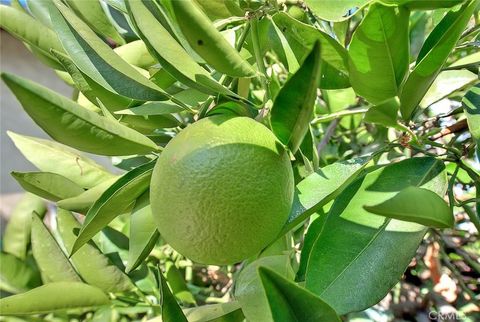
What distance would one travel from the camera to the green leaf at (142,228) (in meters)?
0.59

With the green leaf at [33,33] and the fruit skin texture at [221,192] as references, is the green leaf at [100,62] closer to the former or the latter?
the fruit skin texture at [221,192]

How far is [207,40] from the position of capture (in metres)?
0.42

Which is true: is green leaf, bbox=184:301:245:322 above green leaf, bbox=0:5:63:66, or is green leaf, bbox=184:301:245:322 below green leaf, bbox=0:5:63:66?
below

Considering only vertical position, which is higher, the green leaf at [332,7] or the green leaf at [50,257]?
the green leaf at [332,7]

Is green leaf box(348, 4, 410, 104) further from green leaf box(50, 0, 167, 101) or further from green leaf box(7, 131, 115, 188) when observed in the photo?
green leaf box(7, 131, 115, 188)

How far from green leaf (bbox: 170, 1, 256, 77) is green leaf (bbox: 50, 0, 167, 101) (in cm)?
10

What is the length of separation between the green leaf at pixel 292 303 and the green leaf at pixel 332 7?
317 mm

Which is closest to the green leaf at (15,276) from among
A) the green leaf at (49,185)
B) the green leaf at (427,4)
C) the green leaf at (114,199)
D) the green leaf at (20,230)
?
the green leaf at (20,230)

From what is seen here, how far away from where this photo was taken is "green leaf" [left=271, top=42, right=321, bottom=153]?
38 centimetres

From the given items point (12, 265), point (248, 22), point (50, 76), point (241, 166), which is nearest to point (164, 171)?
point (241, 166)

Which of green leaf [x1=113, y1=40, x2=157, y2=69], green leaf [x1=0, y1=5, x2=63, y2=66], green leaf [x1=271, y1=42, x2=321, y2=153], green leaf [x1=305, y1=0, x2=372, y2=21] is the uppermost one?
green leaf [x1=0, y1=5, x2=63, y2=66]

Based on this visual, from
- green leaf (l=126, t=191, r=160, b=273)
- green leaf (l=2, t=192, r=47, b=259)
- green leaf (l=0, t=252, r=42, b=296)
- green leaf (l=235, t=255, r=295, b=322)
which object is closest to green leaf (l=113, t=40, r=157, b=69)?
green leaf (l=126, t=191, r=160, b=273)

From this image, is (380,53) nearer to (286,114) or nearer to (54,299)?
(286,114)

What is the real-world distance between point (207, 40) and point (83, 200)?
0.85ft
